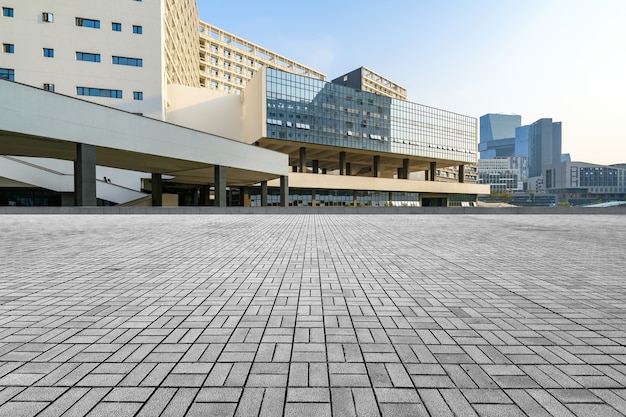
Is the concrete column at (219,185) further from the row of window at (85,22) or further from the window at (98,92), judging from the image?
the row of window at (85,22)

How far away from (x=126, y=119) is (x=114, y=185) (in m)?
14.2

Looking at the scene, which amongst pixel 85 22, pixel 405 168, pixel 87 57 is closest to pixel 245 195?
pixel 87 57

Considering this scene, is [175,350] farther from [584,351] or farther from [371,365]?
[584,351]

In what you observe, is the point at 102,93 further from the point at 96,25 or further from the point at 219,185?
the point at 219,185

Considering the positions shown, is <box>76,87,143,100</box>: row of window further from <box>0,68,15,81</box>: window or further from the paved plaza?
the paved plaza

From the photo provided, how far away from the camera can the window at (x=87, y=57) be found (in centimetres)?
3813

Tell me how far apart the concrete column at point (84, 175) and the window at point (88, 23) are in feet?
89.7

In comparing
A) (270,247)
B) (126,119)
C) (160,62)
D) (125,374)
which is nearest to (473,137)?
(160,62)

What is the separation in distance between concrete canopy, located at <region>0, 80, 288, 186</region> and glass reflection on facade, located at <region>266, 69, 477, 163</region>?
20178mm

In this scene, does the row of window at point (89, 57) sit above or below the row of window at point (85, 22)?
below

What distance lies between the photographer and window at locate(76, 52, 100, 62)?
38.1m

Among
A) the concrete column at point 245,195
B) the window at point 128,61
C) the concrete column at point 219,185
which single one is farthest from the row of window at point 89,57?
the concrete column at point 245,195

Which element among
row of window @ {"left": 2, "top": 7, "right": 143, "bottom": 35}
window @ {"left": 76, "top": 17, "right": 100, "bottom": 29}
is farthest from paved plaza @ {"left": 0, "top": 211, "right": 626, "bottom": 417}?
window @ {"left": 76, "top": 17, "right": 100, "bottom": 29}

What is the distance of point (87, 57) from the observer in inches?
1512
